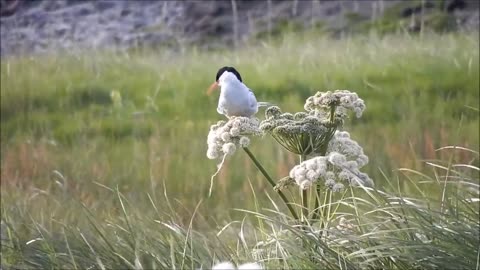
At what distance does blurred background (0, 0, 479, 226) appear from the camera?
10.9 ft

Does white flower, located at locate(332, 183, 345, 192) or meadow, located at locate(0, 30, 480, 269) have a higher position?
white flower, located at locate(332, 183, 345, 192)

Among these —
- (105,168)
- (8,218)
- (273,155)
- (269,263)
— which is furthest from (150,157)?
(269,263)

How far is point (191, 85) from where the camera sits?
4.08m

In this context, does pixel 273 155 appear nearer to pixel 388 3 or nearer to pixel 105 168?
pixel 105 168

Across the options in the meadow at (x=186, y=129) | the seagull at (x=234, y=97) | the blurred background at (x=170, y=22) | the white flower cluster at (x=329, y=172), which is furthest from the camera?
the blurred background at (x=170, y=22)

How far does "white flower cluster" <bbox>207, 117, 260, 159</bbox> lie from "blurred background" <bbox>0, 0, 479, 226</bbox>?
105 centimetres

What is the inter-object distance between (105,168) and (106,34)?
4.79 ft

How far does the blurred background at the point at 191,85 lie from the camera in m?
3.31

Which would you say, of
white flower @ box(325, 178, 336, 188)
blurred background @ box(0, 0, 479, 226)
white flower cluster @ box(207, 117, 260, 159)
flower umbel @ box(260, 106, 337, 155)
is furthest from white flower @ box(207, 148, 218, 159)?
blurred background @ box(0, 0, 479, 226)

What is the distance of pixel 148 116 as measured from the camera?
3.90 meters

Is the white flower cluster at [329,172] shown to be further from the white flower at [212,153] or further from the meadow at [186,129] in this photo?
the meadow at [186,129]

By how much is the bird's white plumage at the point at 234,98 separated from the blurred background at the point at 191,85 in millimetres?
990

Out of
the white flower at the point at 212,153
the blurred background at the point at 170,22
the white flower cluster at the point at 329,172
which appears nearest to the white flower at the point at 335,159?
the white flower cluster at the point at 329,172

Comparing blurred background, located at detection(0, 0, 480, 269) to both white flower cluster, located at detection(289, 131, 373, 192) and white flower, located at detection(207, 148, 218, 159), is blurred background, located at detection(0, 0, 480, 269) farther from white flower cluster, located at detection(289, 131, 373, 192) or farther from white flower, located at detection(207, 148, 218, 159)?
white flower, located at detection(207, 148, 218, 159)
